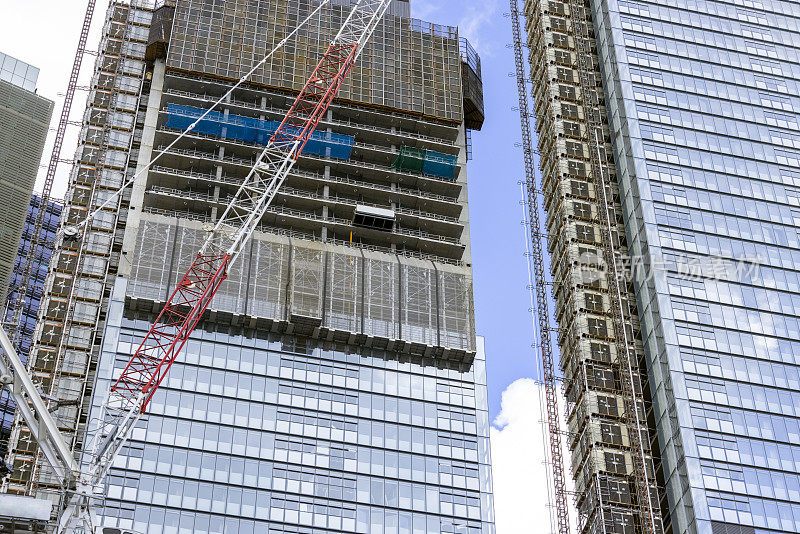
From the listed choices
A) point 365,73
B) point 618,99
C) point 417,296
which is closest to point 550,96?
point 618,99

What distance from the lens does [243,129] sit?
135375mm

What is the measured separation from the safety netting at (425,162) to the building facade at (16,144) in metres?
38.8

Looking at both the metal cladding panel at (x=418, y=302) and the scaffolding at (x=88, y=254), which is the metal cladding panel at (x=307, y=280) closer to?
the metal cladding panel at (x=418, y=302)

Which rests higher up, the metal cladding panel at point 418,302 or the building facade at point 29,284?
the building facade at point 29,284

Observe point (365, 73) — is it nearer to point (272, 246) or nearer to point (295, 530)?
point (272, 246)

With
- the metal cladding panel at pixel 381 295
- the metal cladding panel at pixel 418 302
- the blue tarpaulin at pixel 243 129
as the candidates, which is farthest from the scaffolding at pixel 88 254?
the metal cladding panel at pixel 418 302

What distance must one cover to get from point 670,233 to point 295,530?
151ft

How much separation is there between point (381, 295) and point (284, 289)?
9140mm

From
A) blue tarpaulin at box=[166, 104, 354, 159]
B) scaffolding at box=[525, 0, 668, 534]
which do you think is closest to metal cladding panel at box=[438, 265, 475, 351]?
scaffolding at box=[525, 0, 668, 534]

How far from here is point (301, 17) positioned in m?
146

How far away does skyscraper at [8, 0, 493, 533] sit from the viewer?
111m

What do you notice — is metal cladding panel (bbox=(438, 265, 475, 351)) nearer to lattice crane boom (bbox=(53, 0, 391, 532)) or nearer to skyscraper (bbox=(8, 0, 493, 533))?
skyscraper (bbox=(8, 0, 493, 533))

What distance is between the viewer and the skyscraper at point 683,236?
112 m

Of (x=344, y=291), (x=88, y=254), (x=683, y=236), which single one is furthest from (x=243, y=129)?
(x=683, y=236)
